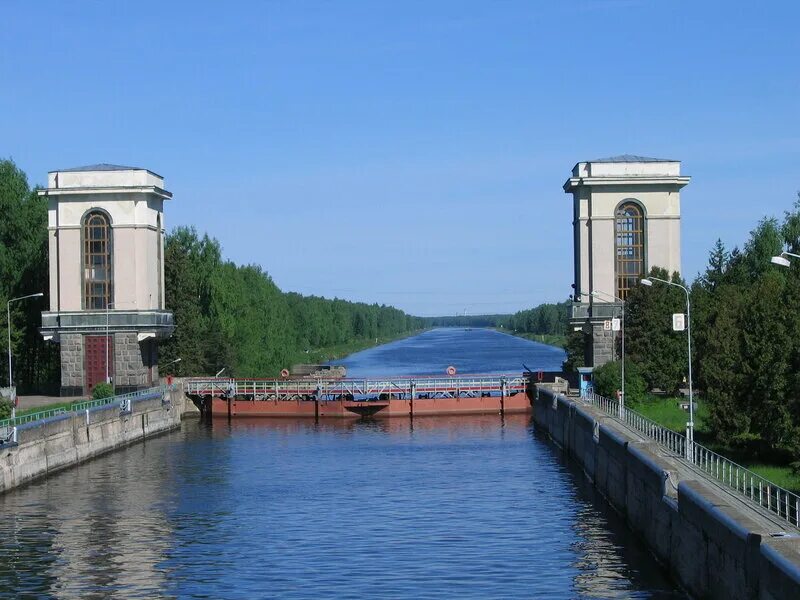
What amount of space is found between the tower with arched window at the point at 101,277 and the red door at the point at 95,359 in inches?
2.4

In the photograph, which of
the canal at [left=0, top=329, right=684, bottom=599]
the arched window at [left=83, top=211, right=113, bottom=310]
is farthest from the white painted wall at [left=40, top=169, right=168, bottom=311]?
the canal at [left=0, top=329, right=684, bottom=599]

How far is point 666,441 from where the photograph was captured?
44.2 metres

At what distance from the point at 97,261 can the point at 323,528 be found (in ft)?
142

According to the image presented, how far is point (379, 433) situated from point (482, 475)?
1970 cm

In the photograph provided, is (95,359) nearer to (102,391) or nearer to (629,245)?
(102,391)

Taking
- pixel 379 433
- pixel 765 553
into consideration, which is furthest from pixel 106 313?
pixel 765 553

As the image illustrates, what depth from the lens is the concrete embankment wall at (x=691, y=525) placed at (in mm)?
21500

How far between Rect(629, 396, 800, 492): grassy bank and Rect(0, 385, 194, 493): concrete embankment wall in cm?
2677

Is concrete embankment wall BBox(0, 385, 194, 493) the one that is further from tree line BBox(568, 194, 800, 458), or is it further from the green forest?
tree line BBox(568, 194, 800, 458)

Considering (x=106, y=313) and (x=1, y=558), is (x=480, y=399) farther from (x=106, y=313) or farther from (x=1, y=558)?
(x=1, y=558)

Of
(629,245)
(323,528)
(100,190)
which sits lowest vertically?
(323,528)

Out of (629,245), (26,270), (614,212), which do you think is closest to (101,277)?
(26,270)

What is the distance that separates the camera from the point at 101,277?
77812 mm

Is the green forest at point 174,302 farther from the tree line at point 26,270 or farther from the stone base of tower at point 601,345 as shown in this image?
the stone base of tower at point 601,345
